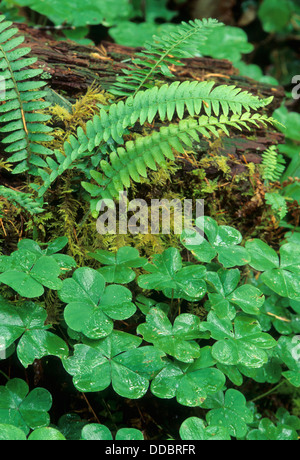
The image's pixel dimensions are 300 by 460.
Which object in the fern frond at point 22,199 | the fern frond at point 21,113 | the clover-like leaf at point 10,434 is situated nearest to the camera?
the clover-like leaf at point 10,434

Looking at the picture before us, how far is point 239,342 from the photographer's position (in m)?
Result: 1.56

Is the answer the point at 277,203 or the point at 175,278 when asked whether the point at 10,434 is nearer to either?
the point at 175,278

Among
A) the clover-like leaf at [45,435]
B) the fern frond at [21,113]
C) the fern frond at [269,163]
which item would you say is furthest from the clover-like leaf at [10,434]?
the fern frond at [269,163]

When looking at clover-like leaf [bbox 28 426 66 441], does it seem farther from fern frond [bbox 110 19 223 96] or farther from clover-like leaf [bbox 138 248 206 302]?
fern frond [bbox 110 19 223 96]

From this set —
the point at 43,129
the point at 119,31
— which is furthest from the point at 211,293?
the point at 119,31

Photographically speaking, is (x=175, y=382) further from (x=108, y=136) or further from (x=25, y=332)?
(x=108, y=136)

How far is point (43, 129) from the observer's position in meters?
1.83

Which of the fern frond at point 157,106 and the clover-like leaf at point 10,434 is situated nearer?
the clover-like leaf at point 10,434

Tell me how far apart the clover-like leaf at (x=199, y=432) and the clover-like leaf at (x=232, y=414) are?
99 millimetres

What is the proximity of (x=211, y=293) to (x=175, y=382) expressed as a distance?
1.35 ft

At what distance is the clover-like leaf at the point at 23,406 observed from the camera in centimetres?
139

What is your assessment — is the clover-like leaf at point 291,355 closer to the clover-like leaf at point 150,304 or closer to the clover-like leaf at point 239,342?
the clover-like leaf at point 239,342

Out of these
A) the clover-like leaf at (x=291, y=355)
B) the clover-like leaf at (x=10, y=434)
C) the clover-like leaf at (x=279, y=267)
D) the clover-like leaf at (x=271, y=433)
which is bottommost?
the clover-like leaf at (x=271, y=433)
